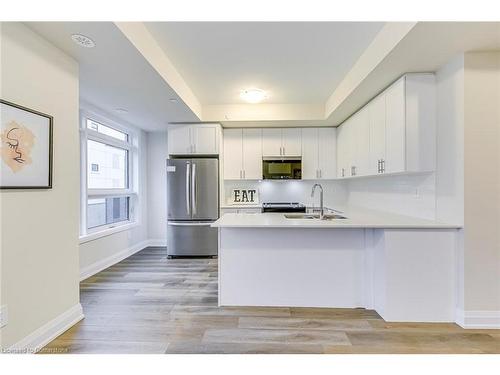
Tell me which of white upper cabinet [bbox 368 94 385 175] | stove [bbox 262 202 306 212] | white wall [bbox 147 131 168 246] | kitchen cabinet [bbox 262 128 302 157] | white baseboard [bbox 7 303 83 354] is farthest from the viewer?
white wall [bbox 147 131 168 246]

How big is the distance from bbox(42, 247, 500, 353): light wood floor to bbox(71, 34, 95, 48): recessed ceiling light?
7.56ft

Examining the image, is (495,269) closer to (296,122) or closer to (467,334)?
(467,334)

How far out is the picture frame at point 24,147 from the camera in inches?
68.9

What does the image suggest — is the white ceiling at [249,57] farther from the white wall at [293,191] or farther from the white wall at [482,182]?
the white wall at [293,191]

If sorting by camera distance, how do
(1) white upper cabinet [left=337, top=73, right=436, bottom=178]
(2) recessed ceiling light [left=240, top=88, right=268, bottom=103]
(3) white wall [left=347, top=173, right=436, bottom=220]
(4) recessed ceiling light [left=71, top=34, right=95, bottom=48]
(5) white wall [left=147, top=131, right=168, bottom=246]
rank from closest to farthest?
1. (4) recessed ceiling light [left=71, top=34, right=95, bottom=48]
2. (1) white upper cabinet [left=337, top=73, right=436, bottom=178]
3. (3) white wall [left=347, top=173, right=436, bottom=220]
4. (2) recessed ceiling light [left=240, top=88, right=268, bottom=103]
5. (5) white wall [left=147, top=131, right=168, bottom=246]

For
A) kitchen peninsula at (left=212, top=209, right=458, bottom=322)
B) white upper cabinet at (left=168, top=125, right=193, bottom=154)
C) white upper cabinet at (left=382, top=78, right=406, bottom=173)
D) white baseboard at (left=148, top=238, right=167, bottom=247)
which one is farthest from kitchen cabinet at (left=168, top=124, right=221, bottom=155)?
white upper cabinet at (left=382, top=78, right=406, bottom=173)

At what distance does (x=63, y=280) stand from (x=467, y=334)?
10.9 ft

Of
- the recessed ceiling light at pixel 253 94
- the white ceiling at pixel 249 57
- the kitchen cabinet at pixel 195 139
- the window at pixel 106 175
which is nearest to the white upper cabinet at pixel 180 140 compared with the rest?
the kitchen cabinet at pixel 195 139

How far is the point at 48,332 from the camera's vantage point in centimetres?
210

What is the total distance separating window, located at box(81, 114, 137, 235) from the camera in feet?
12.7

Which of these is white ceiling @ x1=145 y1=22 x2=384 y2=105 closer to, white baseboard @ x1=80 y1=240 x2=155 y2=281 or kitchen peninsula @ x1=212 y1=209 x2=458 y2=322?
kitchen peninsula @ x1=212 y1=209 x2=458 y2=322

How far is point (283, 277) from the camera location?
2.75 m

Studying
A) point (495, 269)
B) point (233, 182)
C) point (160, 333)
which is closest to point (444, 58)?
point (495, 269)

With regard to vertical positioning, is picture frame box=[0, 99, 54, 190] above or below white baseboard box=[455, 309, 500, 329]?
above
